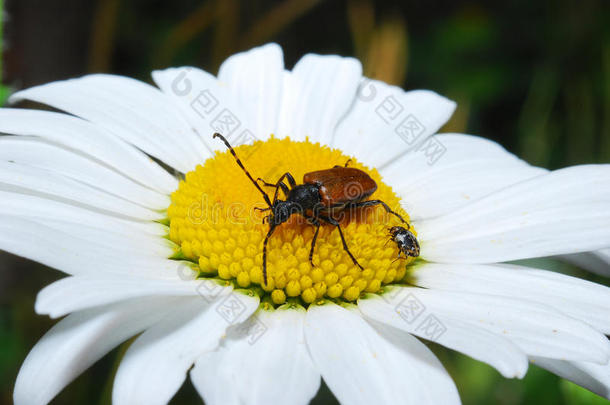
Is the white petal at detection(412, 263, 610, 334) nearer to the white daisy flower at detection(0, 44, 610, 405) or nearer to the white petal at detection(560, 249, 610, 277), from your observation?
the white daisy flower at detection(0, 44, 610, 405)

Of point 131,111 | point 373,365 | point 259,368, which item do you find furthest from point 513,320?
point 131,111

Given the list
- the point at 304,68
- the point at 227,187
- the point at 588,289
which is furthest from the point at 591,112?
the point at 227,187

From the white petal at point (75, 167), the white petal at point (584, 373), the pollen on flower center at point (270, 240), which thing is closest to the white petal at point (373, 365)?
the pollen on flower center at point (270, 240)

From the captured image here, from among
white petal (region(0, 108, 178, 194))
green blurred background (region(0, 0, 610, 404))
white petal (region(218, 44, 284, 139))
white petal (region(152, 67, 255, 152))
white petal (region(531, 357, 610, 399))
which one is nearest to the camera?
white petal (region(531, 357, 610, 399))

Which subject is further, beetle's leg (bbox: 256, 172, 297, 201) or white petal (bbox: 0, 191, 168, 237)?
beetle's leg (bbox: 256, 172, 297, 201)

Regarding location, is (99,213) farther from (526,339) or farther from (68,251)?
(526,339)

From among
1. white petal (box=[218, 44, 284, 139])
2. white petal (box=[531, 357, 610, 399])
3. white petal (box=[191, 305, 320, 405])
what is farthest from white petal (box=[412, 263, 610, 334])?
white petal (box=[218, 44, 284, 139])
